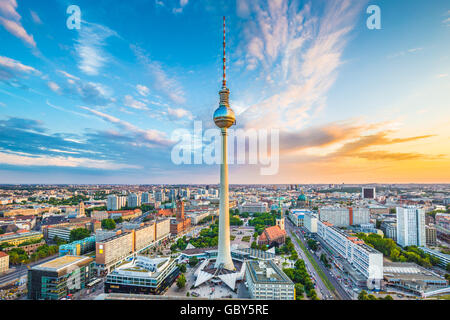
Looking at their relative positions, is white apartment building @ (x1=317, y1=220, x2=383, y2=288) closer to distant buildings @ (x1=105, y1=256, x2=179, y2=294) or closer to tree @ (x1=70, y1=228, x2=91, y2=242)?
distant buildings @ (x1=105, y1=256, x2=179, y2=294)

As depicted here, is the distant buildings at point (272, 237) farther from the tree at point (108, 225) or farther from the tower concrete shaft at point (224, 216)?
the tree at point (108, 225)

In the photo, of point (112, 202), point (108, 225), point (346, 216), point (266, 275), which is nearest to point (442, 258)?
point (266, 275)

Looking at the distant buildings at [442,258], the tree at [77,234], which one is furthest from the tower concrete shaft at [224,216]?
the tree at [77,234]
